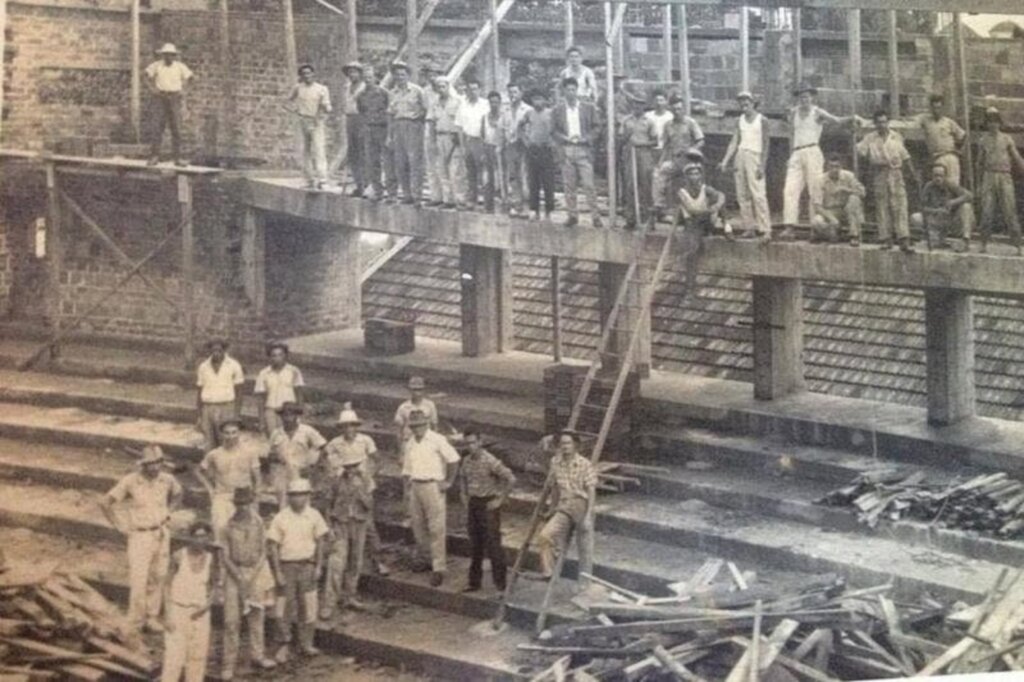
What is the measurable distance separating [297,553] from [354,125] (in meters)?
3.06

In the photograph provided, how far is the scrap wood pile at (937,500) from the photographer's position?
317 inches

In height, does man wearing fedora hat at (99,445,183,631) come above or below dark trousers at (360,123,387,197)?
below

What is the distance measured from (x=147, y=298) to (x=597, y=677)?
12.8 ft

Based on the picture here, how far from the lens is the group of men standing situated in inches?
298

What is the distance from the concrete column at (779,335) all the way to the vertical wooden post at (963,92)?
1.19 metres

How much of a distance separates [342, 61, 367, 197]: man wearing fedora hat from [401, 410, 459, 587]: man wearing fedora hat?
199 cm

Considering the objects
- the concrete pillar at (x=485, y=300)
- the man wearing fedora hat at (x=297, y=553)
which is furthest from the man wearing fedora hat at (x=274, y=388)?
Answer: the concrete pillar at (x=485, y=300)

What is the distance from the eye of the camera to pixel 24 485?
780 cm

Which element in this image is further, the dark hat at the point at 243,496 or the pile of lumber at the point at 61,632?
the dark hat at the point at 243,496

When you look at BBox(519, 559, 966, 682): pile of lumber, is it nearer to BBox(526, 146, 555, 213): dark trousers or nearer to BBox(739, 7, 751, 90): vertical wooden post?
BBox(526, 146, 555, 213): dark trousers

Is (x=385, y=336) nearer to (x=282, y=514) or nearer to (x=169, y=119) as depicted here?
(x=282, y=514)

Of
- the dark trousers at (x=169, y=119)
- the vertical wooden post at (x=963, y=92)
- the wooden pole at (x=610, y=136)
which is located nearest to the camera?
the vertical wooden post at (x=963, y=92)

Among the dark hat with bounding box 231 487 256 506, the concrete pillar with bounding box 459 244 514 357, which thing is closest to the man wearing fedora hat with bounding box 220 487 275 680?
the dark hat with bounding box 231 487 256 506

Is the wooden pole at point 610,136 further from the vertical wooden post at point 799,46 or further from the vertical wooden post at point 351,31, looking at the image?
the vertical wooden post at point 351,31
